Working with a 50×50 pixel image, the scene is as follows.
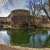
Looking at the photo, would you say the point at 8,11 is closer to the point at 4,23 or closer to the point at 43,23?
the point at 4,23

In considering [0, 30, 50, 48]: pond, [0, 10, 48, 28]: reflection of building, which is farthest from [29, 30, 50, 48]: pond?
[0, 10, 48, 28]: reflection of building

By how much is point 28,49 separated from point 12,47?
115 millimetres

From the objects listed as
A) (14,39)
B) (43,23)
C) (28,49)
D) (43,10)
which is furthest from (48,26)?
(28,49)

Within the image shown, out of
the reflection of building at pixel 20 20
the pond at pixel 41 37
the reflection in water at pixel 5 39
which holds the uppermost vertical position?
the reflection of building at pixel 20 20

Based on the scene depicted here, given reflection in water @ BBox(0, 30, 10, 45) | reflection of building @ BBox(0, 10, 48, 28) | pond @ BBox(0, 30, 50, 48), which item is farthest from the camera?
reflection of building @ BBox(0, 10, 48, 28)

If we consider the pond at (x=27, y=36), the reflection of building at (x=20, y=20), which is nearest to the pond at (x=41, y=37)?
the pond at (x=27, y=36)

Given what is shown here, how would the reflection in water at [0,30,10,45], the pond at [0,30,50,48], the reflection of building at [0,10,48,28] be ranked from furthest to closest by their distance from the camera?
1. the reflection of building at [0,10,48,28]
2. the pond at [0,30,50,48]
3. the reflection in water at [0,30,10,45]

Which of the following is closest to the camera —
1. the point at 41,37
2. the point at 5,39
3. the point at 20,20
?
the point at 5,39

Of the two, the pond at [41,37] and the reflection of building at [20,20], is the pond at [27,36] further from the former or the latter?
the reflection of building at [20,20]

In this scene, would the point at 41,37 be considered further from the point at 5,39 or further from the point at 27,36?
the point at 5,39

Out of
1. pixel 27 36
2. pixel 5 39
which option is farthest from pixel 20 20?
pixel 5 39

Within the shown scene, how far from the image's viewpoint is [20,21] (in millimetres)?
1732

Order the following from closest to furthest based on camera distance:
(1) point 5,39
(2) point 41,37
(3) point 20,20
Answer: (1) point 5,39 → (2) point 41,37 → (3) point 20,20

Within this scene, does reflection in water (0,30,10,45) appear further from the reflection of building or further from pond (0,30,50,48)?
the reflection of building
